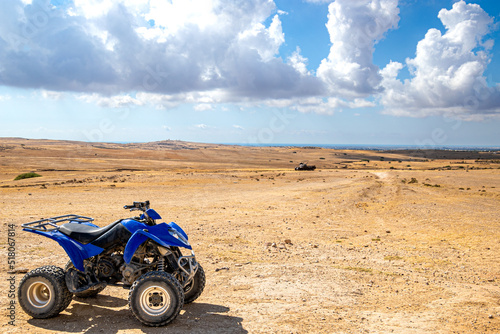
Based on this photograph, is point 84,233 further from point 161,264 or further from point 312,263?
point 312,263

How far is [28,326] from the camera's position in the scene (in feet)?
19.0

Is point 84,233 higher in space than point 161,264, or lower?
higher

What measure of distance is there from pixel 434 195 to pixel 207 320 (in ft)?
74.5

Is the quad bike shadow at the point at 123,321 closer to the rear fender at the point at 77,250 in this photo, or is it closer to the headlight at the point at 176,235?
the rear fender at the point at 77,250

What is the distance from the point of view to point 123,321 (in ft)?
19.7

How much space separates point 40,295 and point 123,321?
1.61 meters

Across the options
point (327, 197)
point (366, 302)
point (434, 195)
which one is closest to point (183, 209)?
point (327, 197)

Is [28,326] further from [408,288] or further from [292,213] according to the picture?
[292,213]

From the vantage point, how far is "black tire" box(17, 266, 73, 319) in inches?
238

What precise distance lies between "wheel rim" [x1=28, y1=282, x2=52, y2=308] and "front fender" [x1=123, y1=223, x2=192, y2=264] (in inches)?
64.7

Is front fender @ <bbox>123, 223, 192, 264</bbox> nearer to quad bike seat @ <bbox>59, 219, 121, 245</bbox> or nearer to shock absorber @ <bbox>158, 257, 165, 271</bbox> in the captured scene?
shock absorber @ <bbox>158, 257, 165, 271</bbox>

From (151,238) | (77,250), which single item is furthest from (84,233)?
(151,238)

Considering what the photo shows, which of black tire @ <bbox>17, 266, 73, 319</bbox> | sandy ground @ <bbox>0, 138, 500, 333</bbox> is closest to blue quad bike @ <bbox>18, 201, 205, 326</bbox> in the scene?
black tire @ <bbox>17, 266, 73, 319</bbox>

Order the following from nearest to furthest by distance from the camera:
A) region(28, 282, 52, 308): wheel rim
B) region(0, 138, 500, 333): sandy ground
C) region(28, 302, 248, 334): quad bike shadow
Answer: region(28, 302, 248, 334): quad bike shadow → region(0, 138, 500, 333): sandy ground → region(28, 282, 52, 308): wheel rim
